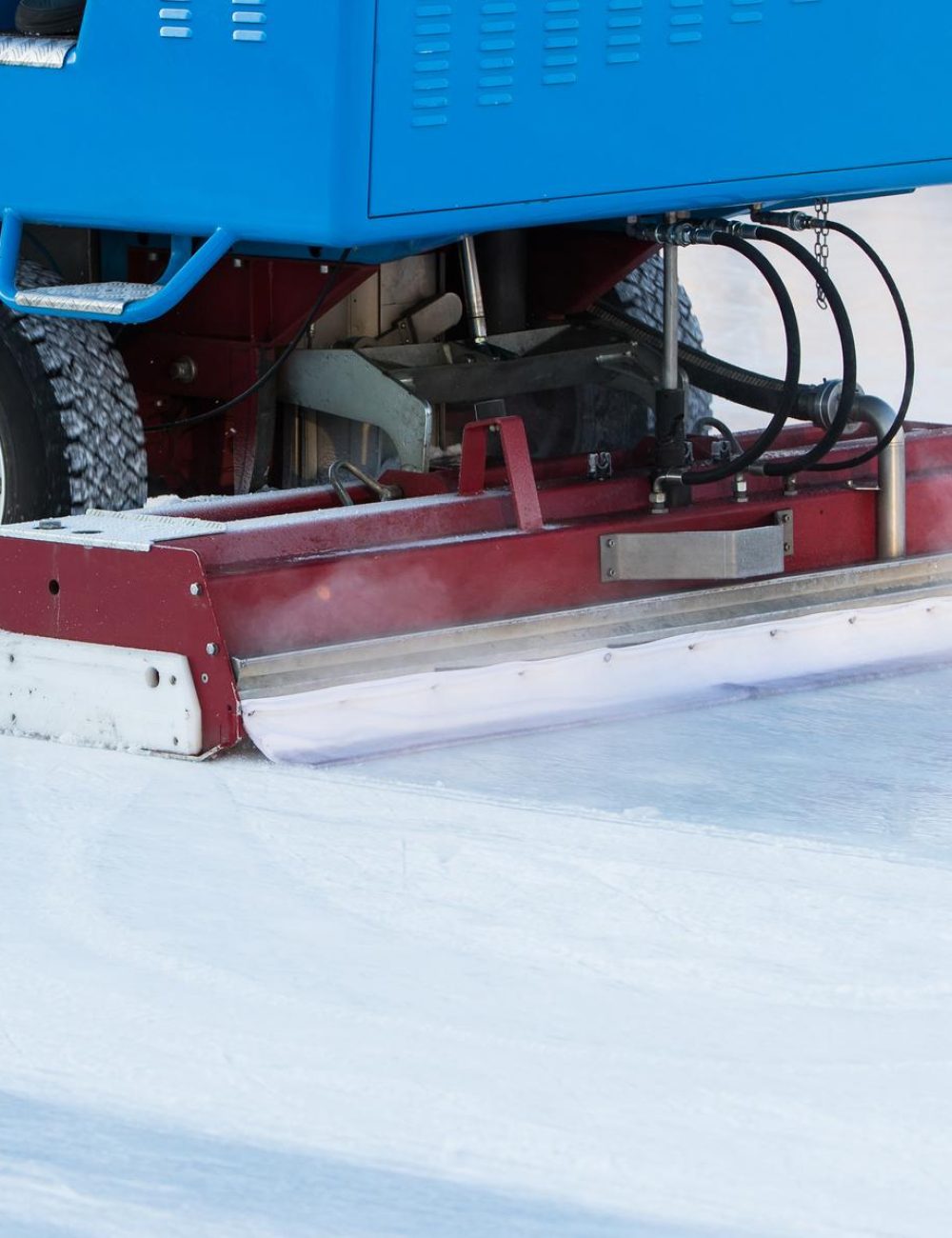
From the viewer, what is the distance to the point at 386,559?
269 centimetres

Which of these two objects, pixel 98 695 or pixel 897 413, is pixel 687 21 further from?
pixel 98 695

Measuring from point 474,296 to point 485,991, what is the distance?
1.72 m

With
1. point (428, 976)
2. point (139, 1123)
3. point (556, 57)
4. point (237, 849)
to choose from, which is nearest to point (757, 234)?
point (556, 57)

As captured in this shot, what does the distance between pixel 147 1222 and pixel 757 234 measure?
6.47 ft

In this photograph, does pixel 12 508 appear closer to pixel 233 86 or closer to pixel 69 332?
pixel 69 332

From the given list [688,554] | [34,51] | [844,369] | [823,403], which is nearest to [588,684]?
[688,554]

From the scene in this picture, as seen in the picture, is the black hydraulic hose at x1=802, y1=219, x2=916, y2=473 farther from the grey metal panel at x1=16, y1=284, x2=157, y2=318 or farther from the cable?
the grey metal panel at x1=16, y1=284, x2=157, y2=318

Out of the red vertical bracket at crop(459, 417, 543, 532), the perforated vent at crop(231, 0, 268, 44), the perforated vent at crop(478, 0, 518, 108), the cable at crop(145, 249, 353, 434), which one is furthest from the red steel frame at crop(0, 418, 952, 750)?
the perforated vent at crop(231, 0, 268, 44)

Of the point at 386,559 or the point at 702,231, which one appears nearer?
the point at 386,559

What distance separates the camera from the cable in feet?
9.80

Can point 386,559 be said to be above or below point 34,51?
below

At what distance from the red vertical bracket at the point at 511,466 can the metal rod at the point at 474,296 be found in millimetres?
468

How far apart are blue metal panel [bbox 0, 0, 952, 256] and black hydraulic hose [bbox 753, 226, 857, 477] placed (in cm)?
17

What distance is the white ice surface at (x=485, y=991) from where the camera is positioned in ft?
4.91
